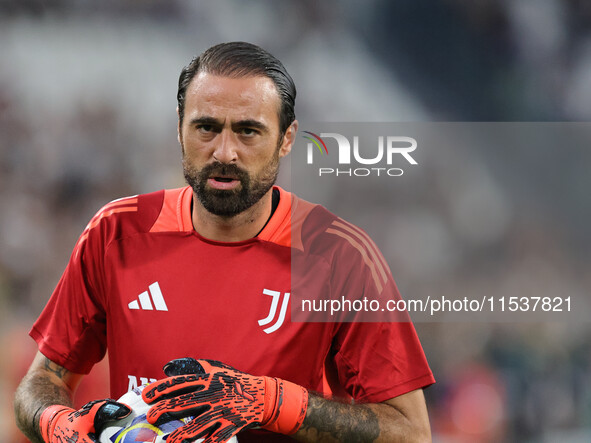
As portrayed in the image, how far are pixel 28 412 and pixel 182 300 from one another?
1.82 feet

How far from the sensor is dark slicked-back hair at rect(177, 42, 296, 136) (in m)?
1.94

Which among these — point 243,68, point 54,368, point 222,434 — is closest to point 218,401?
point 222,434

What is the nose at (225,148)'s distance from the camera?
1865 millimetres

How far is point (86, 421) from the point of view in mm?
1665

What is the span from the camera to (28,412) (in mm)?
1941

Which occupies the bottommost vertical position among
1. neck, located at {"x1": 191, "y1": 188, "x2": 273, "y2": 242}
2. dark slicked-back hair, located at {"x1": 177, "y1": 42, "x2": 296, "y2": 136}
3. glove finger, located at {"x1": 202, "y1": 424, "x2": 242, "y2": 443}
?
glove finger, located at {"x1": 202, "y1": 424, "x2": 242, "y2": 443}

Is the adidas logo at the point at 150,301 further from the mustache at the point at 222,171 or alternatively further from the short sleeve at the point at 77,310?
the mustache at the point at 222,171

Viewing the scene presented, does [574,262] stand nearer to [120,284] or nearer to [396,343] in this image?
[396,343]

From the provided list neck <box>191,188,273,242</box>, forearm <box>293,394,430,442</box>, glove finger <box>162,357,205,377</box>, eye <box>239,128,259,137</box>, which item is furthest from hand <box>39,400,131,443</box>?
eye <box>239,128,259,137</box>

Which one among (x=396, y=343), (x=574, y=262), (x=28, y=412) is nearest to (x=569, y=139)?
(x=574, y=262)

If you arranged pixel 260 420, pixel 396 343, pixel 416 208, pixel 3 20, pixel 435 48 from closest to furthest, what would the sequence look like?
pixel 260 420
pixel 396 343
pixel 416 208
pixel 435 48
pixel 3 20

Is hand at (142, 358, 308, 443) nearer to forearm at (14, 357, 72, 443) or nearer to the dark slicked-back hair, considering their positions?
forearm at (14, 357, 72, 443)

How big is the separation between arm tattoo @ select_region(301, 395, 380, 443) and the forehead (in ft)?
2.68

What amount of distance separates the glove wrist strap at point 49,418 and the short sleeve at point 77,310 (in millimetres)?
Answer: 228
